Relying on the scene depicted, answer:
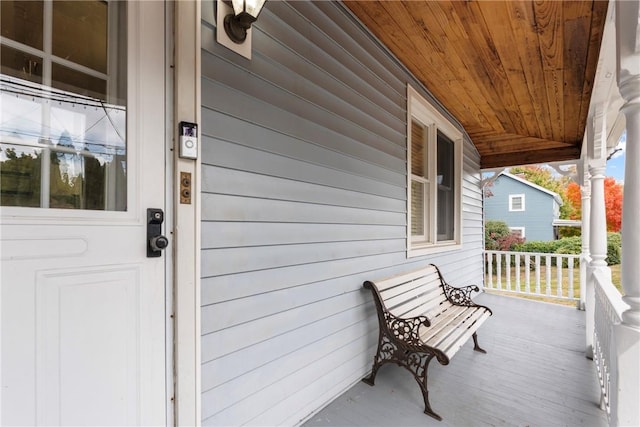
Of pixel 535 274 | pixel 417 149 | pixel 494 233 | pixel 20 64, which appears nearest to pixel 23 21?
pixel 20 64

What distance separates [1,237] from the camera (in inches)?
35.4

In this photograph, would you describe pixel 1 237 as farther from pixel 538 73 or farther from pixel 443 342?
pixel 538 73

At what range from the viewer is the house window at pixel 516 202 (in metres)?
14.8

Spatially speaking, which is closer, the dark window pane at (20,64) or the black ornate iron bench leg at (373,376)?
the dark window pane at (20,64)

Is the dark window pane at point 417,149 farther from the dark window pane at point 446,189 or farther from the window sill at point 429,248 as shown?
the window sill at point 429,248

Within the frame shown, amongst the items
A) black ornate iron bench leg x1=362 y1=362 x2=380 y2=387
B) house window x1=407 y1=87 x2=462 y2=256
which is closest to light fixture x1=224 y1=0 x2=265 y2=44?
house window x1=407 y1=87 x2=462 y2=256

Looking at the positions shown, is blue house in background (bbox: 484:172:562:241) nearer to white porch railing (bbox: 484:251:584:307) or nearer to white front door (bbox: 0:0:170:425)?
white porch railing (bbox: 484:251:584:307)

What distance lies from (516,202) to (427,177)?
44.8 feet

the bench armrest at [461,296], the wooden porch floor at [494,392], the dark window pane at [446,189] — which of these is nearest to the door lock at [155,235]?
the wooden porch floor at [494,392]

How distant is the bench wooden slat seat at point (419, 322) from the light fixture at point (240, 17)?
6.15ft

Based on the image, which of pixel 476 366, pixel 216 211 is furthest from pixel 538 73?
pixel 216 211

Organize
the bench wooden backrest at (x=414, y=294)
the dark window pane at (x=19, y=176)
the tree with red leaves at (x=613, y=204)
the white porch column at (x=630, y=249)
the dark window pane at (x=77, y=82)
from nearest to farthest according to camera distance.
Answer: the dark window pane at (x=19, y=176)
the dark window pane at (x=77, y=82)
the white porch column at (x=630, y=249)
the bench wooden backrest at (x=414, y=294)
the tree with red leaves at (x=613, y=204)

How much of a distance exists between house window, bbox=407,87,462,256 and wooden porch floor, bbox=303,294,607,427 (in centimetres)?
118

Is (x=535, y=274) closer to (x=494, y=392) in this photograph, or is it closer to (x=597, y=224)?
(x=597, y=224)
